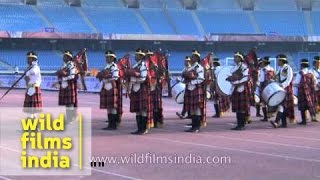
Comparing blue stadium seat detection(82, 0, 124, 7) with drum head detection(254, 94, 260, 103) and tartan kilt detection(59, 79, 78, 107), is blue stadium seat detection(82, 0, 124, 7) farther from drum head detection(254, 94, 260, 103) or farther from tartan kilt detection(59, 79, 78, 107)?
tartan kilt detection(59, 79, 78, 107)

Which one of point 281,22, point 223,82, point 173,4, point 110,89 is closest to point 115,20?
point 173,4

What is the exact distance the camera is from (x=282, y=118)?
14805 mm

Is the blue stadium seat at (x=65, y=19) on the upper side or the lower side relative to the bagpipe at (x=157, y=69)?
upper

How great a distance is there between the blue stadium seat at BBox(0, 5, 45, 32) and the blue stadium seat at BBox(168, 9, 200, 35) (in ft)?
33.0

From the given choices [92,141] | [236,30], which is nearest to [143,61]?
[92,141]

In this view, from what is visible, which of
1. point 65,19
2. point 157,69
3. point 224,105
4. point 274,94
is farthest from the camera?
point 65,19

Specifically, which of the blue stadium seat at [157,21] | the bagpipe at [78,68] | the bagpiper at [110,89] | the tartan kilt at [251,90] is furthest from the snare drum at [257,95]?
the blue stadium seat at [157,21]

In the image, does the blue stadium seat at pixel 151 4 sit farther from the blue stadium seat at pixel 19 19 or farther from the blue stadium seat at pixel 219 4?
the blue stadium seat at pixel 19 19

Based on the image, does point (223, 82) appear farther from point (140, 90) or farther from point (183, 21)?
point (183, 21)

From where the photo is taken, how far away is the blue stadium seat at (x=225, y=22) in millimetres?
47125

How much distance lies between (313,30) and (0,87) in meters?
25.4

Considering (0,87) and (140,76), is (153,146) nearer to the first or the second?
(140,76)

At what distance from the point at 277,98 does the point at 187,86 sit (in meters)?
2.23

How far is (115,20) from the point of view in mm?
46812
